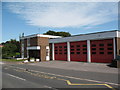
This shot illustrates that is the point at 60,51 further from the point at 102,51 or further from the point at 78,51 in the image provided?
the point at 102,51

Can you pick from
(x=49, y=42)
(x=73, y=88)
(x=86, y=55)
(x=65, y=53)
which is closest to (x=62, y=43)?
(x=65, y=53)

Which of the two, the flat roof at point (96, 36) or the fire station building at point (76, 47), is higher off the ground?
the flat roof at point (96, 36)

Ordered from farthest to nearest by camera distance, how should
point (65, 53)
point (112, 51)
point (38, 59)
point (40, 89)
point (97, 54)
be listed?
1. point (38, 59)
2. point (65, 53)
3. point (97, 54)
4. point (112, 51)
5. point (40, 89)

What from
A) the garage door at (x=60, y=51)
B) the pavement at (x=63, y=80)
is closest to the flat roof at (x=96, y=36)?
the garage door at (x=60, y=51)

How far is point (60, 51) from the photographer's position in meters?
32.8

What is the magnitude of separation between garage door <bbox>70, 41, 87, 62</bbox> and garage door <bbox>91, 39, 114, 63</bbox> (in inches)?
71.2

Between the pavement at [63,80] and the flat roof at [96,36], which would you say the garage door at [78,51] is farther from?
the pavement at [63,80]

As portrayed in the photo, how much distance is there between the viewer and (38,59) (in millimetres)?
34469

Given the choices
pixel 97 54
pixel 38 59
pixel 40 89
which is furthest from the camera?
pixel 38 59

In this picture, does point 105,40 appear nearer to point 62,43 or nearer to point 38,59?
point 62,43

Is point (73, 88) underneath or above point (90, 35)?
underneath

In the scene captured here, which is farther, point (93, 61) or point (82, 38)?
point (82, 38)

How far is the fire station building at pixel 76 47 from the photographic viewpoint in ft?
76.4

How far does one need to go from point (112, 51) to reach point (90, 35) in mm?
5082
